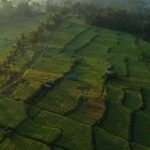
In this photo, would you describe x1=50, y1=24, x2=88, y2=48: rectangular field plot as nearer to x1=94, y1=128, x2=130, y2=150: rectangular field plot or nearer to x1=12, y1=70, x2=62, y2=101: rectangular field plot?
x1=12, y1=70, x2=62, y2=101: rectangular field plot

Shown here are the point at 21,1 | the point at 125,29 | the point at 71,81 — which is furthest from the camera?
the point at 21,1

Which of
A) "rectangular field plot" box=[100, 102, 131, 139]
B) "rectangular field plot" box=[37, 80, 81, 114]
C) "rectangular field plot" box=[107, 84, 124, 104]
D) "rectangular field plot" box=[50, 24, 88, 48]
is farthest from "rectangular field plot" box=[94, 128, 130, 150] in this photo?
"rectangular field plot" box=[50, 24, 88, 48]

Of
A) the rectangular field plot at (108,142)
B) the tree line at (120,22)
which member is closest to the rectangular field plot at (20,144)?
the rectangular field plot at (108,142)

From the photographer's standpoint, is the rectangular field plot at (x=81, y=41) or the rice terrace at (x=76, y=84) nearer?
the rice terrace at (x=76, y=84)

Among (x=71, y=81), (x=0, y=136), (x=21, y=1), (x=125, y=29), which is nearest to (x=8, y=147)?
(x=0, y=136)

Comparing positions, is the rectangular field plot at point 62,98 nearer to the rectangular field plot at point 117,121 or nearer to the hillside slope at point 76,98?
the hillside slope at point 76,98

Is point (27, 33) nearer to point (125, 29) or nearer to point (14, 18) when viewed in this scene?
point (14, 18)
